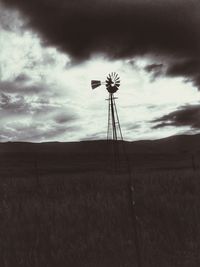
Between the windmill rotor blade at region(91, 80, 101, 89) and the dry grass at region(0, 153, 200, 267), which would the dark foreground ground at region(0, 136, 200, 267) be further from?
the windmill rotor blade at region(91, 80, 101, 89)

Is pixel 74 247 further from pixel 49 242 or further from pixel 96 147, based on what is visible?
pixel 96 147

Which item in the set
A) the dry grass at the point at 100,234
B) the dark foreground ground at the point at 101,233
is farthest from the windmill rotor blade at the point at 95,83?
the dry grass at the point at 100,234

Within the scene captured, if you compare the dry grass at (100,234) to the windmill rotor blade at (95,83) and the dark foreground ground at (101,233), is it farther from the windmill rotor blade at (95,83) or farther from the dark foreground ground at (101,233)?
the windmill rotor blade at (95,83)

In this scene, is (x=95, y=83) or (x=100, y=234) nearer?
(x=100, y=234)

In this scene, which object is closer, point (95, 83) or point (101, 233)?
point (101, 233)

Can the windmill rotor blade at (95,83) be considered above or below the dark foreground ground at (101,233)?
above

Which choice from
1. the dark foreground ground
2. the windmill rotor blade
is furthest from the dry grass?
the windmill rotor blade

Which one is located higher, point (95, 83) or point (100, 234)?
point (95, 83)

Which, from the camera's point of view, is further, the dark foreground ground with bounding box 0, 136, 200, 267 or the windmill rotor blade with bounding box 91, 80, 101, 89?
the windmill rotor blade with bounding box 91, 80, 101, 89

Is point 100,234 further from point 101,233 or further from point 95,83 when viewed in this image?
point 95,83

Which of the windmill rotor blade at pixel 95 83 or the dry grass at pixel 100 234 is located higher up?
the windmill rotor blade at pixel 95 83

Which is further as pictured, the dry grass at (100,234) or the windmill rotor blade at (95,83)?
the windmill rotor blade at (95,83)

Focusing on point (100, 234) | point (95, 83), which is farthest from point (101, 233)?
point (95, 83)

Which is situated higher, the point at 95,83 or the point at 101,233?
the point at 95,83
